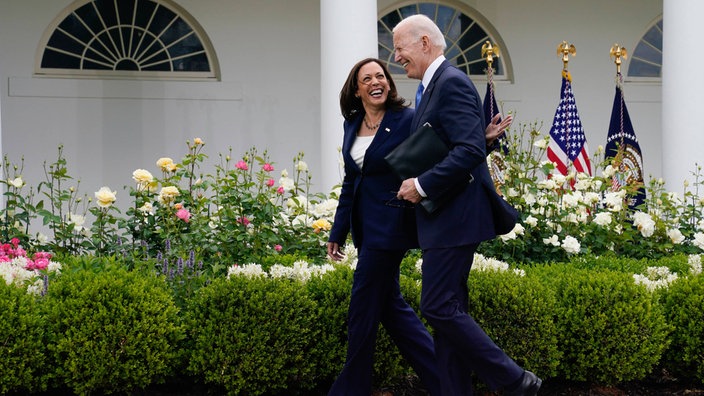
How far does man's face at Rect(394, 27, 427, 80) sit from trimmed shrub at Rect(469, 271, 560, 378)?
4.54 ft

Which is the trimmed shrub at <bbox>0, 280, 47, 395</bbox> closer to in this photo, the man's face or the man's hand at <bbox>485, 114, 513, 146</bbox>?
the man's face

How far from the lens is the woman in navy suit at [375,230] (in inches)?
164

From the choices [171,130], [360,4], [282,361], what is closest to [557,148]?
[360,4]

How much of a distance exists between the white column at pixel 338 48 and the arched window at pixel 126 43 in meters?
3.54

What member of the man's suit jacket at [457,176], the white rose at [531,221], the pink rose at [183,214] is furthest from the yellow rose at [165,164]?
the man's suit jacket at [457,176]

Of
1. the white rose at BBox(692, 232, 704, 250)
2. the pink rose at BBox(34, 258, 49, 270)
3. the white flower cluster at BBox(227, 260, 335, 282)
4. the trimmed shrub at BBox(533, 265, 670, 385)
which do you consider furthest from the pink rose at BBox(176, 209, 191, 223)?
the white rose at BBox(692, 232, 704, 250)

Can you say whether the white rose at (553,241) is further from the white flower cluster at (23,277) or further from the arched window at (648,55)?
the arched window at (648,55)

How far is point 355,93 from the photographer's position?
171 inches

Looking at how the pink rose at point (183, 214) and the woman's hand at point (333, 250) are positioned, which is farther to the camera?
the pink rose at point (183, 214)

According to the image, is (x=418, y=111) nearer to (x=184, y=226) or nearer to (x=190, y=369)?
(x=190, y=369)

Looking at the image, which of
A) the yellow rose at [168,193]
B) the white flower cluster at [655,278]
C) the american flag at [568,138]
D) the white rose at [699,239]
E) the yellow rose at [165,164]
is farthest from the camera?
the american flag at [568,138]

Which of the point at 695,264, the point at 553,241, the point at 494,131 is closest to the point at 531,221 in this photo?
the point at 553,241

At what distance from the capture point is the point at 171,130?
12.1 metres

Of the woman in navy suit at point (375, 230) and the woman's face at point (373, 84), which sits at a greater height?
the woman's face at point (373, 84)
